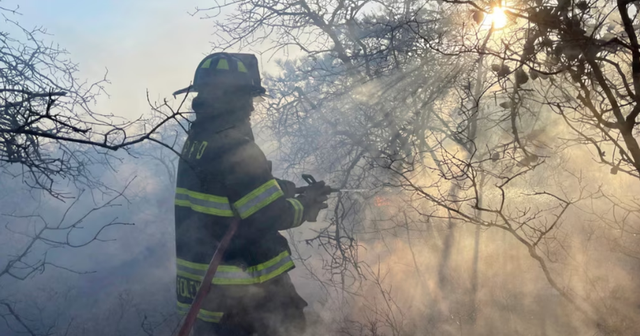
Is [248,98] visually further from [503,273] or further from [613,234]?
[613,234]

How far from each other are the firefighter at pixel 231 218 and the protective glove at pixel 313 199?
0.34 ft

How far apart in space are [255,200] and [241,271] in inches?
20.1

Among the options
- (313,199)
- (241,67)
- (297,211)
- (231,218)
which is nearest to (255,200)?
(231,218)

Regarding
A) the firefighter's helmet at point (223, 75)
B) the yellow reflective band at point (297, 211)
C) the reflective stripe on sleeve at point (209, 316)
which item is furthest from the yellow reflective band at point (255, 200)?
the firefighter's helmet at point (223, 75)

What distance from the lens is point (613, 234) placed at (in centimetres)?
764

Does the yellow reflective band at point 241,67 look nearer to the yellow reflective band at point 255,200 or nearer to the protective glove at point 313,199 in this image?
the yellow reflective band at point 255,200

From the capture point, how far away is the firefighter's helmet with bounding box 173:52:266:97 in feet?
10.0

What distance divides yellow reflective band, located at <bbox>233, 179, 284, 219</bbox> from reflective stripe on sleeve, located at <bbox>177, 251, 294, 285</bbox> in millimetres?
387

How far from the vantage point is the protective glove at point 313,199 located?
3.28 meters

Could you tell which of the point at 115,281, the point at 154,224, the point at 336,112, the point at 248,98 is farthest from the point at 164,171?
the point at 248,98

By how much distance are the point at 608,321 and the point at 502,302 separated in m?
1.71

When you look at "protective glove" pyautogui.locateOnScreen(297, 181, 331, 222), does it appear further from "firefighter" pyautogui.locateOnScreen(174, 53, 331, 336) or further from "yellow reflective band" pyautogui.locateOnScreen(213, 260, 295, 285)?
"yellow reflective band" pyautogui.locateOnScreen(213, 260, 295, 285)

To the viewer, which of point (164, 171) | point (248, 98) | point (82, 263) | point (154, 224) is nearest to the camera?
point (248, 98)

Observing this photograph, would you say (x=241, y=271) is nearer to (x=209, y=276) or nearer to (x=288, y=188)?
(x=209, y=276)
